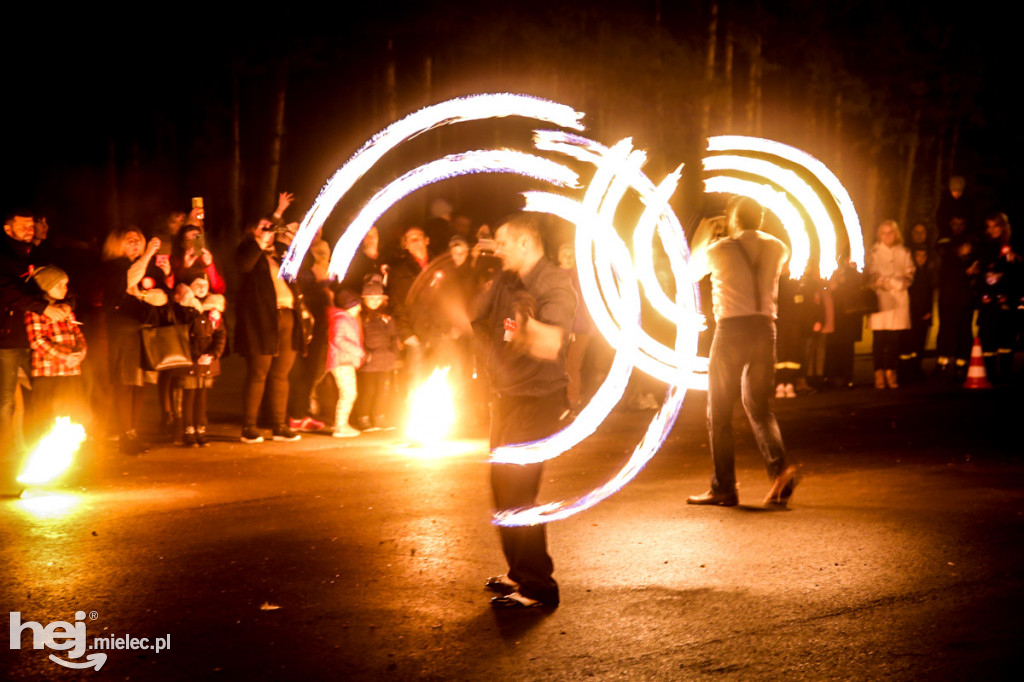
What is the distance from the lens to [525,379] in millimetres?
5930

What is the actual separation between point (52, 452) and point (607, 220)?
4.79 m

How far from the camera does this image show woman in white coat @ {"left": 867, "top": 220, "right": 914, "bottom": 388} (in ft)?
50.7

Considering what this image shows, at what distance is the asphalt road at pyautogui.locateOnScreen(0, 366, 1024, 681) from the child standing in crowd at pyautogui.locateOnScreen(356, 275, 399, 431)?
186 centimetres

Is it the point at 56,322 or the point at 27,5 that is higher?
the point at 27,5

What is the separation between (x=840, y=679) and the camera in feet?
15.2

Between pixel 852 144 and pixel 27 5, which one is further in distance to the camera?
pixel 852 144

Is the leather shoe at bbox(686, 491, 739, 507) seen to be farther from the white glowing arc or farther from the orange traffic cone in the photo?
the orange traffic cone

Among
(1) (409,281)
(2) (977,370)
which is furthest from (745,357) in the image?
(2) (977,370)

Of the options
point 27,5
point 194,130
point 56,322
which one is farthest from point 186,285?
point 194,130

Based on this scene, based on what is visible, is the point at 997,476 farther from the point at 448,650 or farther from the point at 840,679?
the point at 448,650

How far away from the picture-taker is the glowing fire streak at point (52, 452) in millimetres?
9023

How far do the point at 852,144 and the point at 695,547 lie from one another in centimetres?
3266

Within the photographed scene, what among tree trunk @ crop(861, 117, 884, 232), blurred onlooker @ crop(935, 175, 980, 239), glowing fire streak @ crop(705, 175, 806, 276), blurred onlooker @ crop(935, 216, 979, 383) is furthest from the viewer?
tree trunk @ crop(861, 117, 884, 232)

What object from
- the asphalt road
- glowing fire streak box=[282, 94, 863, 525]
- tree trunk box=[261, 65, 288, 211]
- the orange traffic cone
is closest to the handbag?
the asphalt road
